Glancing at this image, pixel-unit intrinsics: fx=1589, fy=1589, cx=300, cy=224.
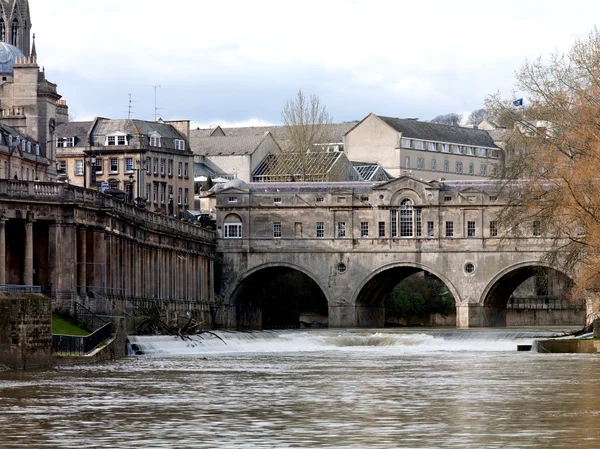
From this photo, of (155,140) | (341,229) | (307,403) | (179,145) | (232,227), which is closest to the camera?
(307,403)

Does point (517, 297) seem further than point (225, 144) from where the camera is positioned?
No

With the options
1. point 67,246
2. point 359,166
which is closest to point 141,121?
point 359,166

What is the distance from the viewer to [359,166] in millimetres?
155125

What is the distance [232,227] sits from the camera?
11756 cm

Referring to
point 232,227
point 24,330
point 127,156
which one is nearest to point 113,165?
point 127,156

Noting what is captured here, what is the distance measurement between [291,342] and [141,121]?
2185 inches

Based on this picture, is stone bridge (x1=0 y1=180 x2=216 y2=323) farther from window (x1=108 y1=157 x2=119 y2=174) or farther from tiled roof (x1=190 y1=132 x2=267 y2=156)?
tiled roof (x1=190 y1=132 x2=267 y2=156)

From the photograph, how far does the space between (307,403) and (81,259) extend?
124 feet

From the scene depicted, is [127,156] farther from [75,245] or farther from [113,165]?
[75,245]

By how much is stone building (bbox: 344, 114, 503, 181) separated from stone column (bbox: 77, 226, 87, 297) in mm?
83707

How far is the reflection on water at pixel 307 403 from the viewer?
1246 inches

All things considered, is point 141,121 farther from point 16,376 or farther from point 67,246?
point 16,376

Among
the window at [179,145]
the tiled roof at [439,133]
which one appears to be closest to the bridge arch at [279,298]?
the window at [179,145]

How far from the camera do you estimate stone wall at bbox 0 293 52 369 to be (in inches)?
2084
